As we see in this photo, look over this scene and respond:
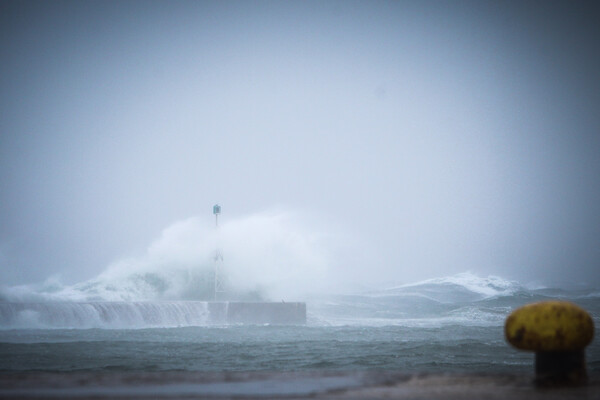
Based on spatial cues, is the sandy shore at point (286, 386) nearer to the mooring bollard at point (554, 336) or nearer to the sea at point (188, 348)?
the mooring bollard at point (554, 336)

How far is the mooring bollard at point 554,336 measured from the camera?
311cm

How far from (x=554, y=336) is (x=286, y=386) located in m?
1.77

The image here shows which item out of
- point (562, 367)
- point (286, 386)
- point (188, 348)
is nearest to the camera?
point (286, 386)

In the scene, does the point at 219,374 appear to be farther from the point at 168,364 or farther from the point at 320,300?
the point at 320,300

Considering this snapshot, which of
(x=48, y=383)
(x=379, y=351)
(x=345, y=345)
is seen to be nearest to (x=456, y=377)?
(x=48, y=383)

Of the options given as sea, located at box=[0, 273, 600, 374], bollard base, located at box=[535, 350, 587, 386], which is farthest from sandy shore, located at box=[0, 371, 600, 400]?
sea, located at box=[0, 273, 600, 374]

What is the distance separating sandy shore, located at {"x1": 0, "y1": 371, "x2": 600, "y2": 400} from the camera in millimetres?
2758

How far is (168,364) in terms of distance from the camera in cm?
741

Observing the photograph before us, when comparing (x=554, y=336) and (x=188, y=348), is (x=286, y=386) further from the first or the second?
(x=188, y=348)

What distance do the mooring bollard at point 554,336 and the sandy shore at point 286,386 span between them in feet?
0.45

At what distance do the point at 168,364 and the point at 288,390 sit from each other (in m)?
5.06

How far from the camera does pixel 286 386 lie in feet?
10.2

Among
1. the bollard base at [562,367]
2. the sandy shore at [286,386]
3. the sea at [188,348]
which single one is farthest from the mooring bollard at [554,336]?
the sea at [188,348]

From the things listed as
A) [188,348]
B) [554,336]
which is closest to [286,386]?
[554,336]
